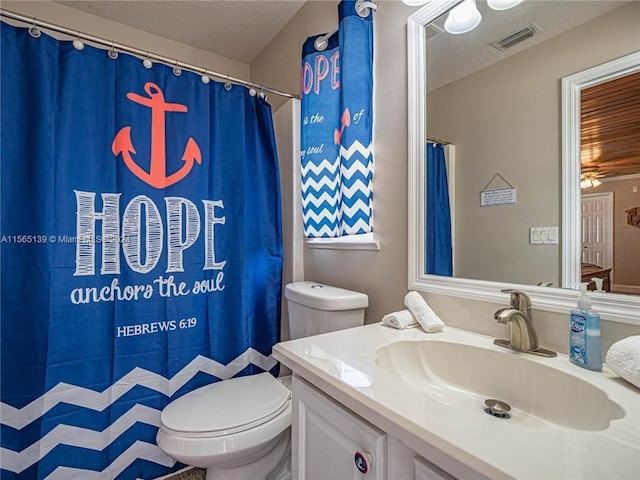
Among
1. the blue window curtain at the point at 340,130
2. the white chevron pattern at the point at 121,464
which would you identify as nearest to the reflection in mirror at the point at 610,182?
the blue window curtain at the point at 340,130

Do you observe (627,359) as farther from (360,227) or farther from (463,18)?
(463,18)

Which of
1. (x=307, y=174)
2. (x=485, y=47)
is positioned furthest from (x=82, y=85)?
(x=485, y=47)

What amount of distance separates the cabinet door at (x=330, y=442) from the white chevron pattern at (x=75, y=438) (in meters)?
0.94

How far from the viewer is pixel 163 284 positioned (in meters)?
1.41

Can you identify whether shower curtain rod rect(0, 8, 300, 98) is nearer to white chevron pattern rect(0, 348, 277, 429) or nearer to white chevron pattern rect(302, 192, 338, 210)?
white chevron pattern rect(302, 192, 338, 210)

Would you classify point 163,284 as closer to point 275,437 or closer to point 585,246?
point 275,437

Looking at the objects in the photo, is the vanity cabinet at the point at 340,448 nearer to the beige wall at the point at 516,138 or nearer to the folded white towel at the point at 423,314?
the folded white towel at the point at 423,314

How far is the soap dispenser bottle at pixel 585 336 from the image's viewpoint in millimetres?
663

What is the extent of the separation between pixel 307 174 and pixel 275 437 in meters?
1.12

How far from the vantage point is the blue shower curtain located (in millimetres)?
1186

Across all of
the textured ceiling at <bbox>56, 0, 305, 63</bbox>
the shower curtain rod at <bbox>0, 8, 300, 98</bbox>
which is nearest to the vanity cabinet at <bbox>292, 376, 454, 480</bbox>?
the shower curtain rod at <bbox>0, 8, 300, 98</bbox>

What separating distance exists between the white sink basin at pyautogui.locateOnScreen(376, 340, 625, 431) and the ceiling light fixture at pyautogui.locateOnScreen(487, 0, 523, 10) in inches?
39.1

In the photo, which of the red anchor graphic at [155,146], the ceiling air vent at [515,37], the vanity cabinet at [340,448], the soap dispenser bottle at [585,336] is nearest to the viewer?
the vanity cabinet at [340,448]

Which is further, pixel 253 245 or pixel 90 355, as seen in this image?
pixel 253 245
